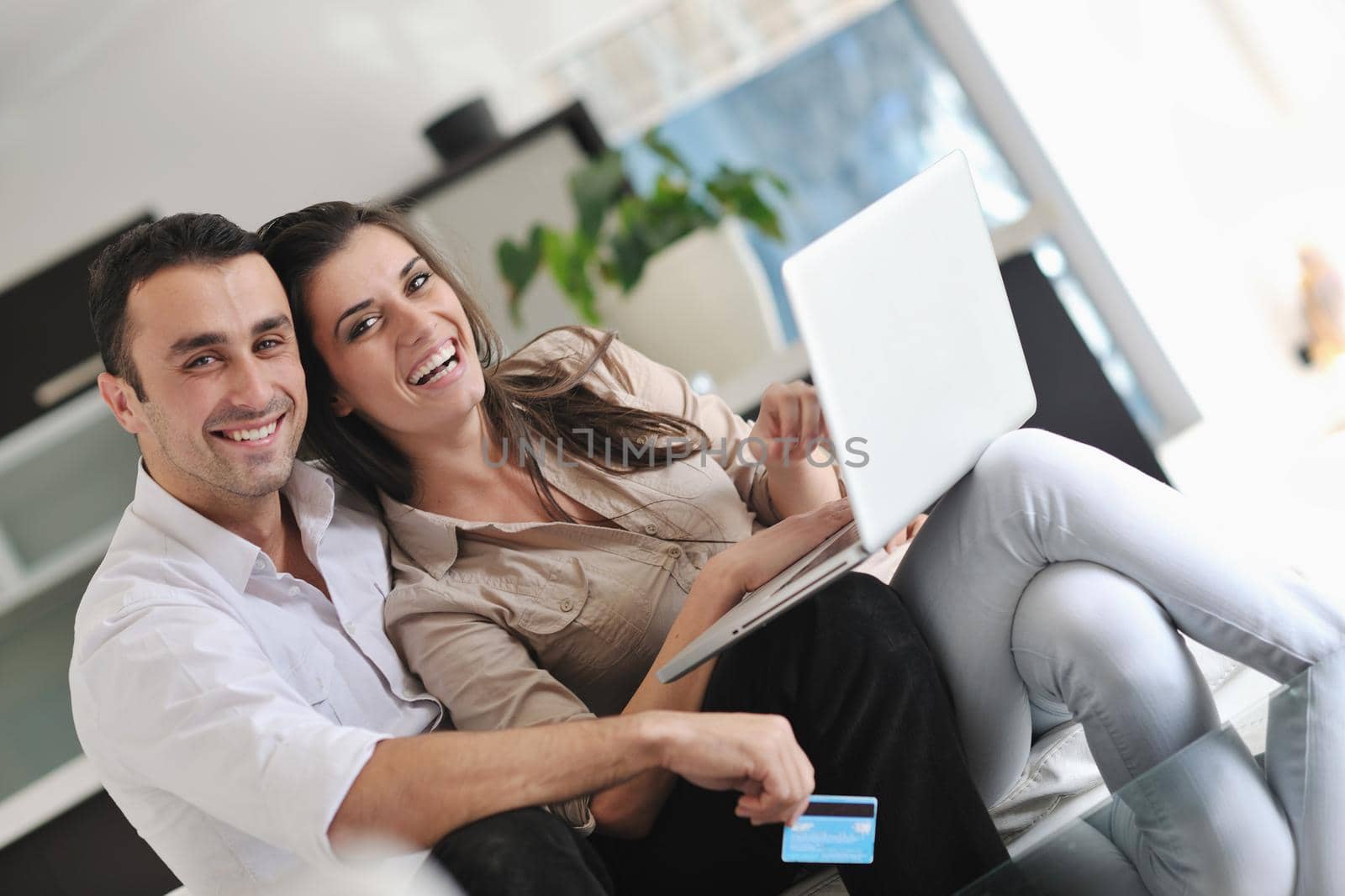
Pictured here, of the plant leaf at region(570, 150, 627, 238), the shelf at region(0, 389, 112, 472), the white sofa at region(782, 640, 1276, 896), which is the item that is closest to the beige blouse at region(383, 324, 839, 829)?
the white sofa at region(782, 640, 1276, 896)

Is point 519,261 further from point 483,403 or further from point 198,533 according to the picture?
point 198,533

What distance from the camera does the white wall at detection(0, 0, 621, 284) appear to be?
3.83 m

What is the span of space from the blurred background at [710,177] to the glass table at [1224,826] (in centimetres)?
62

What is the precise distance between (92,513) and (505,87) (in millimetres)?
1888

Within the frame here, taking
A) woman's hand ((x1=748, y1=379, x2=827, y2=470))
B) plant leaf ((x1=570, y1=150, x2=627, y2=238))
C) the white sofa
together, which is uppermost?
plant leaf ((x1=570, y1=150, x2=627, y2=238))

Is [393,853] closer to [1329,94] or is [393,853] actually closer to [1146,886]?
[1146,886]

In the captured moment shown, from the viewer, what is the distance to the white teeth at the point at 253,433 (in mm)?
1245

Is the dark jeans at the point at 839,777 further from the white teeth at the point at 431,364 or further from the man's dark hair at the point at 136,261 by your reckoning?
the man's dark hair at the point at 136,261

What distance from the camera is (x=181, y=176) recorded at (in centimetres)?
391

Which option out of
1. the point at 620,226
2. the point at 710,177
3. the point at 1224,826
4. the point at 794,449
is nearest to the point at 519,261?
the point at 620,226

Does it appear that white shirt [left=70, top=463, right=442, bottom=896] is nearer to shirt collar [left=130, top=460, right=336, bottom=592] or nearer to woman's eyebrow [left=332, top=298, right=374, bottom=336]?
shirt collar [left=130, top=460, right=336, bottom=592]

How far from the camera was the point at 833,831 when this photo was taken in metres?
1.01

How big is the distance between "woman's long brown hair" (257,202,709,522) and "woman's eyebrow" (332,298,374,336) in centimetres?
4

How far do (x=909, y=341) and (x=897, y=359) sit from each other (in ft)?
0.09
